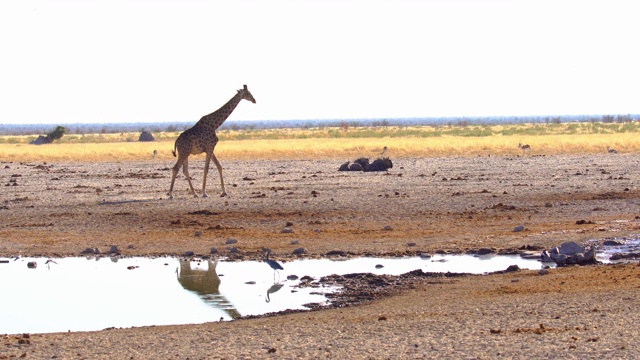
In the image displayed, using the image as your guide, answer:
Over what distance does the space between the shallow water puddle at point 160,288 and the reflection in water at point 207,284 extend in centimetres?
1

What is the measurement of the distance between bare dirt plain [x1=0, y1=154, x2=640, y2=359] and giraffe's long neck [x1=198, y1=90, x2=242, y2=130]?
174 cm

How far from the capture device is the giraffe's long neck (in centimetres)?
2609

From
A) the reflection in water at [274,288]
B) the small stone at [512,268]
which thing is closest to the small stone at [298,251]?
the reflection in water at [274,288]

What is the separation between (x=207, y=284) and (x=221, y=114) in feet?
42.5

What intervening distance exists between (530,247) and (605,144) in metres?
30.3

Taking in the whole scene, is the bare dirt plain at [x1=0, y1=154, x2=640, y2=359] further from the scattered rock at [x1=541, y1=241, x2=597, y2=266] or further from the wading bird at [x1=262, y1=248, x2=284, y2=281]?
the scattered rock at [x1=541, y1=241, x2=597, y2=266]

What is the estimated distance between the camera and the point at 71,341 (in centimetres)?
980

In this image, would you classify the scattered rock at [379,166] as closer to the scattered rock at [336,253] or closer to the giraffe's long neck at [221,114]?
the giraffe's long neck at [221,114]

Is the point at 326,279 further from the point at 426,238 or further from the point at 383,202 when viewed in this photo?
the point at 383,202

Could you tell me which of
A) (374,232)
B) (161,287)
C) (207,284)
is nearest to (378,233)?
(374,232)

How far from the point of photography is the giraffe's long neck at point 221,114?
26094 millimetres

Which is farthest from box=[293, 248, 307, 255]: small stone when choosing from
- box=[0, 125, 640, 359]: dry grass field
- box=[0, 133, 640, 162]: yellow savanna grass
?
box=[0, 133, 640, 162]: yellow savanna grass

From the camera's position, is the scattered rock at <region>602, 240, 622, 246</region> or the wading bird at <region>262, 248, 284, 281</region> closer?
the wading bird at <region>262, 248, 284, 281</region>

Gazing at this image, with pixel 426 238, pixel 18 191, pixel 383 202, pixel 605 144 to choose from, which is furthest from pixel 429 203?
pixel 605 144
